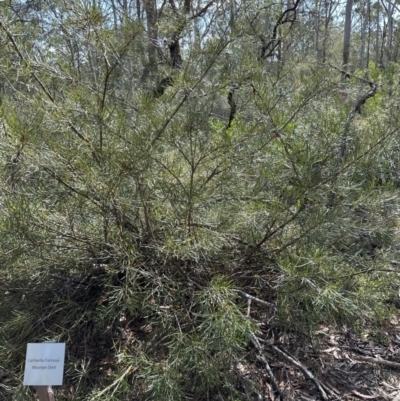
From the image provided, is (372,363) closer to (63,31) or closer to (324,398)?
(324,398)

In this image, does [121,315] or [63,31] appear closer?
[63,31]

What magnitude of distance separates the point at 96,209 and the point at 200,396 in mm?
1138

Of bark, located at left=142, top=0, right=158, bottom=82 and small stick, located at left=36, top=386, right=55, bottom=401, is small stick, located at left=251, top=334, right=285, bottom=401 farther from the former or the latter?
bark, located at left=142, top=0, right=158, bottom=82

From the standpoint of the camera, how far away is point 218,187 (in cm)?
259

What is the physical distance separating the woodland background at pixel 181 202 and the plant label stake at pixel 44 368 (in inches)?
7.8

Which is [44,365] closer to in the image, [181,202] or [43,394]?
[43,394]

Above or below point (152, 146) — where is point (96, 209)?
below

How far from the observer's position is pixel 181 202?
246cm

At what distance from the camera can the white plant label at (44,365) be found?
206 centimetres

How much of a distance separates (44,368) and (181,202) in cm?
104

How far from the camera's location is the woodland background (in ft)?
7.18

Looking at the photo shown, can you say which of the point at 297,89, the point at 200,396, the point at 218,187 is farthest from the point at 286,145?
the point at 200,396

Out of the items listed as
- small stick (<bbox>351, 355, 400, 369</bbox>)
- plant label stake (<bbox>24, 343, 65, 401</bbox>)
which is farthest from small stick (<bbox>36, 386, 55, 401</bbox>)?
small stick (<bbox>351, 355, 400, 369</bbox>)

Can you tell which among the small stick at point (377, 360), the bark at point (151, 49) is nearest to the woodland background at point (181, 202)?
the bark at point (151, 49)
